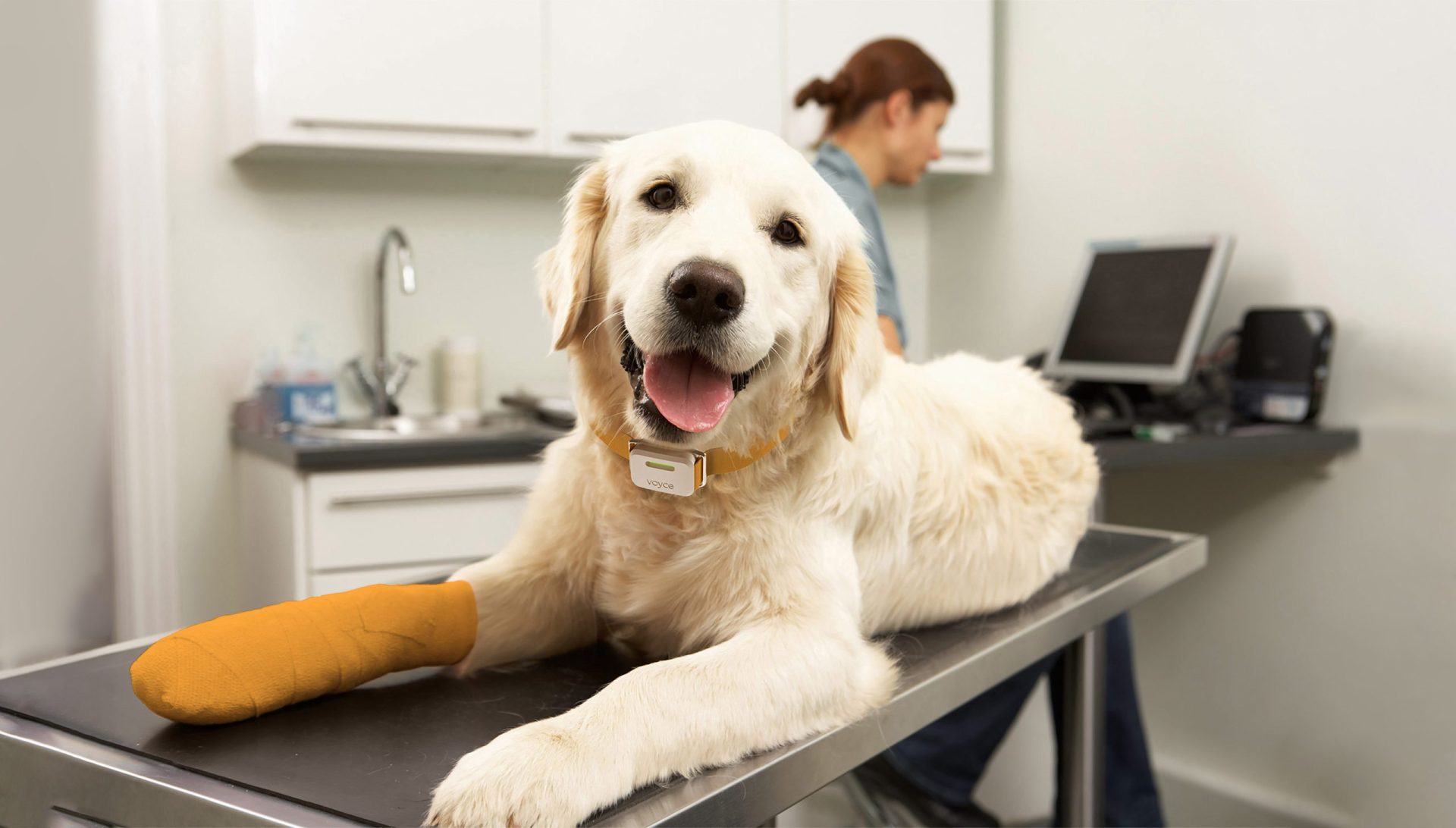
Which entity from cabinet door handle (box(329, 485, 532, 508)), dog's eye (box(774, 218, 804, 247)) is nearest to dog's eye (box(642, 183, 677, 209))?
dog's eye (box(774, 218, 804, 247))

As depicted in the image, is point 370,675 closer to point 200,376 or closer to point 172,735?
point 172,735

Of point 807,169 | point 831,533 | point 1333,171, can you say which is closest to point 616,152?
point 807,169

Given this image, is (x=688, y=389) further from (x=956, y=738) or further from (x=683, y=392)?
(x=956, y=738)

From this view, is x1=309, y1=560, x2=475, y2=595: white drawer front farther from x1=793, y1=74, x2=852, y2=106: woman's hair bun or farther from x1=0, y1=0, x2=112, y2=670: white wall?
x1=793, y1=74, x2=852, y2=106: woman's hair bun

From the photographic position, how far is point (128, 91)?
9.60 ft

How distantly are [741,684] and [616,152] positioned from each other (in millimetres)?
576

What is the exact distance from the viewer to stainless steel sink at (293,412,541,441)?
295 centimetres

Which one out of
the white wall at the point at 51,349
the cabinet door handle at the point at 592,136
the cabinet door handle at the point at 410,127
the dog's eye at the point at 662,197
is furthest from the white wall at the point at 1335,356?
the white wall at the point at 51,349

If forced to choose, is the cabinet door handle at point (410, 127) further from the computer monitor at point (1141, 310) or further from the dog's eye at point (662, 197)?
the dog's eye at point (662, 197)

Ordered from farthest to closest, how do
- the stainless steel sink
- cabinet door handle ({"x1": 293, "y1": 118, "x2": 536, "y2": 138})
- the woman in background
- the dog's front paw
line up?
the stainless steel sink → cabinet door handle ({"x1": 293, "y1": 118, "x2": 536, "y2": 138}) → the woman in background → the dog's front paw

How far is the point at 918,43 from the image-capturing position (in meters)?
3.49

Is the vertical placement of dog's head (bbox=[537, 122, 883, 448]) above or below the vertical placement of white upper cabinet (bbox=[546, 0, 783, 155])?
below

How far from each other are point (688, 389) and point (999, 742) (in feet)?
5.67

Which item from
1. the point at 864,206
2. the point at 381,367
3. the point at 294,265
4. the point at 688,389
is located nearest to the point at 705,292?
the point at 688,389
